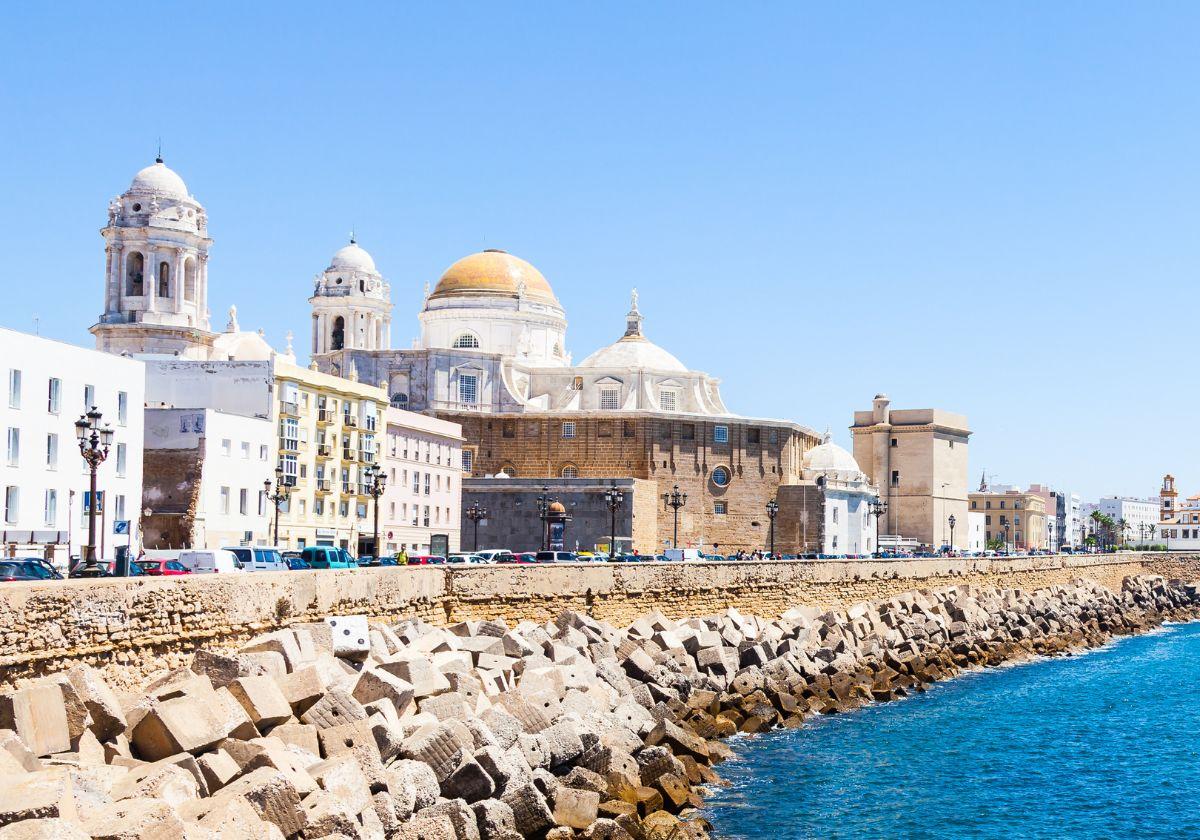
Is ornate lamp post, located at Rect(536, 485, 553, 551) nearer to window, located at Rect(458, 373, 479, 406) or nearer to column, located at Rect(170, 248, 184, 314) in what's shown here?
window, located at Rect(458, 373, 479, 406)

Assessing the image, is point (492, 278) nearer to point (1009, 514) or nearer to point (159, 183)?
point (159, 183)

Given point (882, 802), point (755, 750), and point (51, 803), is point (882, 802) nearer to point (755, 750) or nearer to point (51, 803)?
point (755, 750)

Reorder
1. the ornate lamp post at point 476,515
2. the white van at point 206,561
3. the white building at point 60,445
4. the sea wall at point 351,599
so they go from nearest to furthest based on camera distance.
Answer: the sea wall at point 351,599, the white van at point 206,561, the white building at point 60,445, the ornate lamp post at point 476,515

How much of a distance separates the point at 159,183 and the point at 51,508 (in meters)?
28.5

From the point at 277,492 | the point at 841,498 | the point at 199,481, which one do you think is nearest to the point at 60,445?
the point at 199,481

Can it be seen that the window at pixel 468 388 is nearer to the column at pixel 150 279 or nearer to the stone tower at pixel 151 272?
the stone tower at pixel 151 272

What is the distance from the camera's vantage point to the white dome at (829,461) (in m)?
87.8

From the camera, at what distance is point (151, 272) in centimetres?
6106

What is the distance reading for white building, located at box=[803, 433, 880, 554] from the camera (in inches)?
3142

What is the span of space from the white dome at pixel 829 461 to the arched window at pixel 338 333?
1118 inches

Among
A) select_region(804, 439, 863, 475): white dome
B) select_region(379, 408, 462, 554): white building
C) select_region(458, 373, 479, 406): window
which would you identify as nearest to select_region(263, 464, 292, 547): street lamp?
select_region(379, 408, 462, 554): white building

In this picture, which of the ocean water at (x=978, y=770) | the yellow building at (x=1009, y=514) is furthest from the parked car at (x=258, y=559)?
the yellow building at (x=1009, y=514)

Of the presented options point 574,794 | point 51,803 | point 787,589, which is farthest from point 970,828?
point 787,589

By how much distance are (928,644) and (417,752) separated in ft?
88.8
